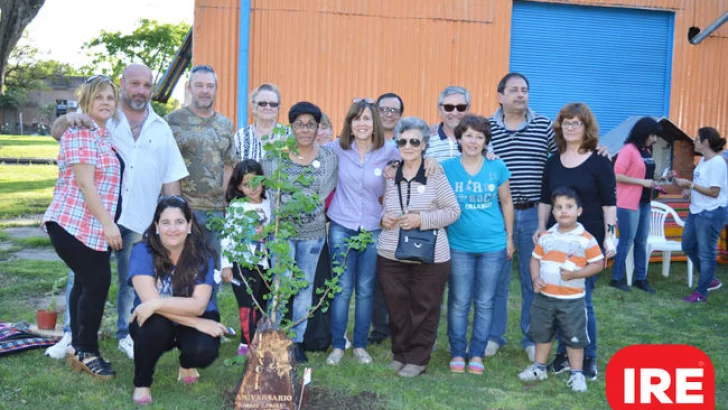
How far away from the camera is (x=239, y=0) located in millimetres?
10898

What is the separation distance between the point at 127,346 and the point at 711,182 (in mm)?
6094

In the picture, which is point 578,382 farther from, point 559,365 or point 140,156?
point 140,156

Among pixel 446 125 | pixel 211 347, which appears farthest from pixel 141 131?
pixel 446 125

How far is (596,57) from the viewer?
40.5 ft

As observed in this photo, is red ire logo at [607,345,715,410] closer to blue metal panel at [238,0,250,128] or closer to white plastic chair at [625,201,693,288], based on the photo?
white plastic chair at [625,201,693,288]

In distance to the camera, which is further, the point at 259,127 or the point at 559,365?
the point at 259,127

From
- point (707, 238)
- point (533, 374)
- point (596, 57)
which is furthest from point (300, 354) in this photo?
point (596, 57)

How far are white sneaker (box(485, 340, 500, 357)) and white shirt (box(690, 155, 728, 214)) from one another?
3587 mm

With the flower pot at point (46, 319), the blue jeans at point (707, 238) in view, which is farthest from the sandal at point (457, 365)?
the blue jeans at point (707, 238)

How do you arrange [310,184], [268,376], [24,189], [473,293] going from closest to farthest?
[268,376] → [310,184] → [473,293] → [24,189]

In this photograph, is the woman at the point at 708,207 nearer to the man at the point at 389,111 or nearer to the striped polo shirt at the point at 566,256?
the striped polo shirt at the point at 566,256

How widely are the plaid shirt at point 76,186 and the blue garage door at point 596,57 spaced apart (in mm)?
9124

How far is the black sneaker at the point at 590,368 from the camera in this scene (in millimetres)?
4660

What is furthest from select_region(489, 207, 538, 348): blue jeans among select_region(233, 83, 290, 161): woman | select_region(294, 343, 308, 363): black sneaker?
select_region(233, 83, 290, 161): woman
